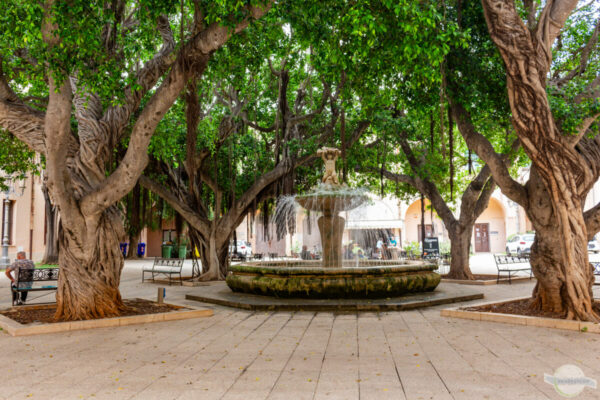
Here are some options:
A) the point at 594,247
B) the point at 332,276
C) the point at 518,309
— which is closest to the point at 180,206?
the point at 332,276

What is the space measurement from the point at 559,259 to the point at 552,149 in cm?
170

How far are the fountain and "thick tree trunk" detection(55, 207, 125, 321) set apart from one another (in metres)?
2.91

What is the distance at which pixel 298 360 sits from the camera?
4.78m

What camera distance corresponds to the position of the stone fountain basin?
1017cm

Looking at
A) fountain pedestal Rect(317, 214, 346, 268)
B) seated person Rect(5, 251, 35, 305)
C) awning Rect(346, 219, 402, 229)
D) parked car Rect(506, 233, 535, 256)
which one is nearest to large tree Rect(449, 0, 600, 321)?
fountain pedestal Rect(317, 214, 346, 268)

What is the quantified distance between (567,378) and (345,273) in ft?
15.8

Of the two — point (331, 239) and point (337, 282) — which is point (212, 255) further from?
point (337, 282)

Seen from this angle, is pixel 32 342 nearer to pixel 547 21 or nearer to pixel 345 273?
pixel 345 273

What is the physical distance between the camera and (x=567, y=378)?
4.09 meters

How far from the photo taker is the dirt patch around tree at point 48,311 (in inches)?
272

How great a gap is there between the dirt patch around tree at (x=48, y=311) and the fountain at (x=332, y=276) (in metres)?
1.88

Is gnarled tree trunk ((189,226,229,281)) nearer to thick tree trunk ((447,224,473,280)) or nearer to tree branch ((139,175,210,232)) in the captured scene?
tree branch ((139,175,210,232))

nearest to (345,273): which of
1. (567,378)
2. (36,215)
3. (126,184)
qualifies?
(126,184)

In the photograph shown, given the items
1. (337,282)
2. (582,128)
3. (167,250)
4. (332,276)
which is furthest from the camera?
(167,250)
